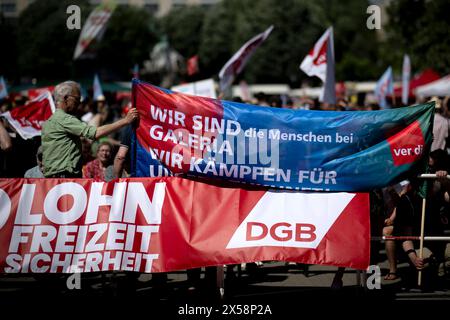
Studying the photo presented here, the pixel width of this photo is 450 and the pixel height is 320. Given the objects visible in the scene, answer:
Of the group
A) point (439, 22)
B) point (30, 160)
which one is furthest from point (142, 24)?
point (30, 160)

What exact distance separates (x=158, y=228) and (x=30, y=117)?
517cm

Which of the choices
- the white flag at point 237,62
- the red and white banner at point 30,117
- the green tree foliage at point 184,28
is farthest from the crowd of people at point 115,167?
the green tree foliage at point 184,28

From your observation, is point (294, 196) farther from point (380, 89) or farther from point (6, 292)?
point (380, 89)

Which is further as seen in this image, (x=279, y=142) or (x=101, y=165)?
(x=101, y=165)

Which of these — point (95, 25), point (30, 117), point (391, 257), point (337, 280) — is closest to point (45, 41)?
point (95, 25)

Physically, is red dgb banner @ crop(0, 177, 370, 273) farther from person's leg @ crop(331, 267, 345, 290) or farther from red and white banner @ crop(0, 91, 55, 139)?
red and white banner @ crop(0, 91, 55, 139)

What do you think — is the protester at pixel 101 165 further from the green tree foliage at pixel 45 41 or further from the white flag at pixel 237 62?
the green tree foliage at pixel 45 41

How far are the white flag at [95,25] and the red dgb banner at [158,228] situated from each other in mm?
13323

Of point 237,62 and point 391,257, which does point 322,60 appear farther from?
point 391,257

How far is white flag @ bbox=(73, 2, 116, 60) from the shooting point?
66.5 feet

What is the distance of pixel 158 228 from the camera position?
7320 mm

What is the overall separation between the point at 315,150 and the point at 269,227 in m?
0.88

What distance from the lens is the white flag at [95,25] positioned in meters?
20.3

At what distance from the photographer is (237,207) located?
738cm
